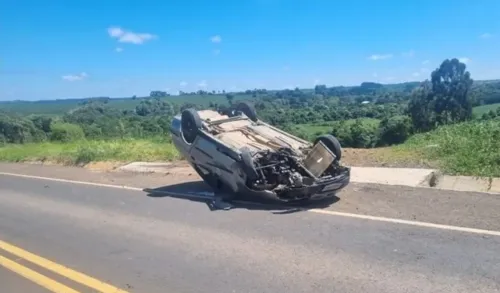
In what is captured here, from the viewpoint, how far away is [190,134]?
29.8ft

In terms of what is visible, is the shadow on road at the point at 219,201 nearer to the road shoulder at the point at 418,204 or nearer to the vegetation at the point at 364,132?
the road shoulder at the point at 418,204

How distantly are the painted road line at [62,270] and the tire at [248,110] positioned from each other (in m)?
5.63

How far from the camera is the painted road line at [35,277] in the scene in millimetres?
4617

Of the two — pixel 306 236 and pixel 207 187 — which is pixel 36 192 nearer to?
pixel 207 187

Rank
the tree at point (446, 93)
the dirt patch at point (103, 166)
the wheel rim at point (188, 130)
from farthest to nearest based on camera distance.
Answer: the tree at point (446, 93) < the dirt patch at point (103, 166) < the wheel rim at point (188, 130)

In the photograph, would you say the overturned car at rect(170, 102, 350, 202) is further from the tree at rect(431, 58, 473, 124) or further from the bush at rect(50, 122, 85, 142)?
the tree at rect(431, 58, 473, 124)

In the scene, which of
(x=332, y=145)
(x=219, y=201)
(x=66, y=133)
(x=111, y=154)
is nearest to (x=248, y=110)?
(x=332, y=145)

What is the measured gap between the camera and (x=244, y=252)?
5.46 metres

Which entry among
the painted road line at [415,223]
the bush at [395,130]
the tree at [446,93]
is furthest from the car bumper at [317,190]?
the tree at [446,93]

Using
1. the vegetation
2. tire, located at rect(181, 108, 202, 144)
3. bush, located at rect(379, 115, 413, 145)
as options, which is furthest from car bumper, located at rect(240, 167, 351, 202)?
bush, located at rect(379, 115, 413, 145)

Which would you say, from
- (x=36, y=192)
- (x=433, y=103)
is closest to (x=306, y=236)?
(x=36, y=192)

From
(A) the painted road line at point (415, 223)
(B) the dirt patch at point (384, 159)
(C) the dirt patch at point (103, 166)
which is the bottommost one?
(C) the dirt patch at point (103, 166)

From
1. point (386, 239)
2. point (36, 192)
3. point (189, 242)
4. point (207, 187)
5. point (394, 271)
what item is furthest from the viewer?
point (36, 192)

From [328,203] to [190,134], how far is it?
3.15 m
